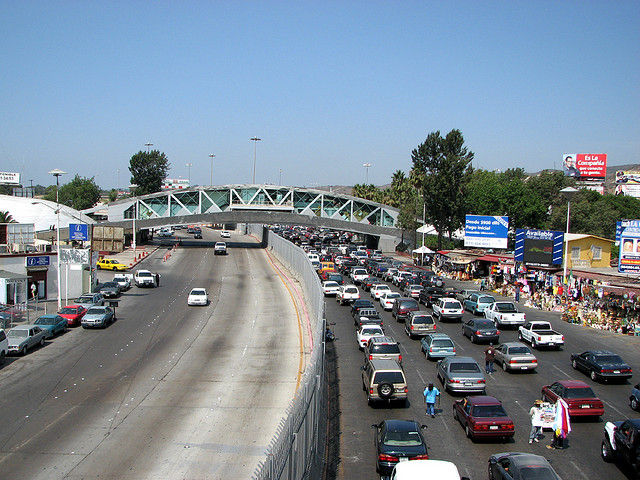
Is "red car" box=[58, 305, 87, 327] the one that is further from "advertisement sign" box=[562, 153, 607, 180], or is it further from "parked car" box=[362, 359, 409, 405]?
"advertisement sign" box=[562, 153, 607, 180]

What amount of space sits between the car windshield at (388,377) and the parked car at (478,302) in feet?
Result: 66.4

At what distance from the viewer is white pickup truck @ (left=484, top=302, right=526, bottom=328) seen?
127 feet

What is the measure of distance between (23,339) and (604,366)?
2849 cm

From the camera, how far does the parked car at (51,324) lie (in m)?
37.1

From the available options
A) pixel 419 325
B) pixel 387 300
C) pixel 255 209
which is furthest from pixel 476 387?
pixel 255 209

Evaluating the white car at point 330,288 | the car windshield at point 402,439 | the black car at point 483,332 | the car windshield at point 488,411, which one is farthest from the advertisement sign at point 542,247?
the car windshield at point 402,439

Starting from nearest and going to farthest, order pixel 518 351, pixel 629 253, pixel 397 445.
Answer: pixel 397 445, pixel 518 351, pixel 629 253

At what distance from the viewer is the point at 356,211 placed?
10875 cm

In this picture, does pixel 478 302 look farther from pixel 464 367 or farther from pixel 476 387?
pixel 476 387

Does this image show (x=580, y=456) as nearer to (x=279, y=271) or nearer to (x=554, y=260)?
(x=554, y=260)

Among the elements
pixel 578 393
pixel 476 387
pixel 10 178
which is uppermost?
pixel 10 178

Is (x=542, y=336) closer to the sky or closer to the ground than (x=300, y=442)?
closer to the ground

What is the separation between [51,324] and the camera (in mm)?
37656

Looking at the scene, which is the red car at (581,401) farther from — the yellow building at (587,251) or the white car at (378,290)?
the yellow building at (587,251)
